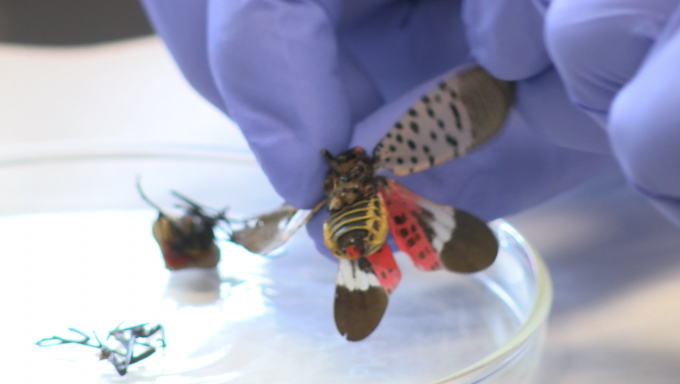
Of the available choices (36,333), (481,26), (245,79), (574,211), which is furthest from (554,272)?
(36,333)

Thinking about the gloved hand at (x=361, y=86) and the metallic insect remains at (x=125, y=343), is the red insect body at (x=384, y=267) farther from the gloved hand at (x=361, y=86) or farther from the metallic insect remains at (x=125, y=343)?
the metallic insect remains at (x=125, y=343)

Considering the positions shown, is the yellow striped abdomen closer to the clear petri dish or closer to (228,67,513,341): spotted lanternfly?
(228,67,513,341): spotted lanternfly

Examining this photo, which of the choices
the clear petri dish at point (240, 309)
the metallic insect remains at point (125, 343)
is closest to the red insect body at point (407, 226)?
the clear petri dish at point (240, 309)

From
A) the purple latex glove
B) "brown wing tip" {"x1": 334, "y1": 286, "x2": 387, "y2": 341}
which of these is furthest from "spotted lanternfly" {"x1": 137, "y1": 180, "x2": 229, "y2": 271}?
the purple latex glove

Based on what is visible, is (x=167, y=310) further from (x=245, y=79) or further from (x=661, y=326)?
(x=661, y=326)

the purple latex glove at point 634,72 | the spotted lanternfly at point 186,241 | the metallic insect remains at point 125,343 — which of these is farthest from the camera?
the spotted lanternfly at point 186,241

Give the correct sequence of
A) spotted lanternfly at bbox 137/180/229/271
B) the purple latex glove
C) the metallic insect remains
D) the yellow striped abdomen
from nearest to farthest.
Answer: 1. the purple latex glove
2. the yellow striped abdomen
3. the metallic insect remains
4. spotted lanternfly at bbox 137/180/229/271
